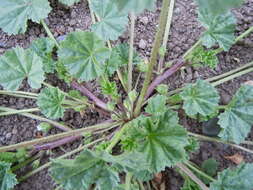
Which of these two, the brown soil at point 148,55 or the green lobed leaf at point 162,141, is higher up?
the brown soil at point 148,55

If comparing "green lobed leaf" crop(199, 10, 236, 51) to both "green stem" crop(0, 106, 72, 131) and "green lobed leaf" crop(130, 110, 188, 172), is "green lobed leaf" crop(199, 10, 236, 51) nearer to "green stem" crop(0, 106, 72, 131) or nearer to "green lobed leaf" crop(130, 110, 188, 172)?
"green lobed leaf" crop(130, 110, 188, 172)

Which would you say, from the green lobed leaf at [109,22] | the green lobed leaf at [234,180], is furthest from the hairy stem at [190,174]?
the green lobed leaf at [109,22]

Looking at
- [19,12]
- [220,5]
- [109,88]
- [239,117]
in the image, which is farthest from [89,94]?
[220,5]

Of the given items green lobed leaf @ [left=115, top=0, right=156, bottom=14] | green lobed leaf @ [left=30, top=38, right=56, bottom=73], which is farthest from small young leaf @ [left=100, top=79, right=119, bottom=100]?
green lobed leaf @ [left=115, top=0, right=156, bottom=14]

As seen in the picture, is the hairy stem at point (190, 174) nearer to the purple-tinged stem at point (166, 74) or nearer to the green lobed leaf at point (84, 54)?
the purple-tinged stem at point (166, 74)

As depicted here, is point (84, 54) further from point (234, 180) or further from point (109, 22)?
point (234, 180)

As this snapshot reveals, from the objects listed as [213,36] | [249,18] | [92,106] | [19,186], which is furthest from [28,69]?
[249,18]

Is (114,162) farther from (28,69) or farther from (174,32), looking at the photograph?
(174,32)
